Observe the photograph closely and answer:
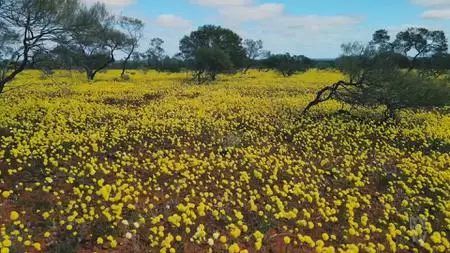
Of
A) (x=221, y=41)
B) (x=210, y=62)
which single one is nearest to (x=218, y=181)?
(x=210, y=62)

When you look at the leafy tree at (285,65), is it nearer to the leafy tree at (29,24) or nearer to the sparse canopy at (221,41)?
the sparse canopy at (221,41)

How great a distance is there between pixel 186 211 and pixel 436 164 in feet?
29.0

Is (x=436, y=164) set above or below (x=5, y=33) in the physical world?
below

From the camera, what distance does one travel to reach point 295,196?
1070 centimetres

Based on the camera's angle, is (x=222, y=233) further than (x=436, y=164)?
No

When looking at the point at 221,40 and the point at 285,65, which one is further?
the point at 285,65

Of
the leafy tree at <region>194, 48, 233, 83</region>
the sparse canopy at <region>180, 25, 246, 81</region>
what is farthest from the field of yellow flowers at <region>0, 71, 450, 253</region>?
the sparse canopy at <region>180, 25, 246, 81</region>

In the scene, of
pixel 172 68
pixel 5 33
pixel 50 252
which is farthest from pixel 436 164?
pixel 172 68

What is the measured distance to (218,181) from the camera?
11336 millimetres

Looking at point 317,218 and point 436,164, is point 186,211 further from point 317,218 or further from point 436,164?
point 436,164

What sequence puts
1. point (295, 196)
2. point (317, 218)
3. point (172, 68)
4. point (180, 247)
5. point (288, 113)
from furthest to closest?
point (172, 68) < point (288, 113) < point (295, 196) < point (317, 218) < point (180, 247)

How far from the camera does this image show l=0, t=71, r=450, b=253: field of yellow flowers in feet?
26.8

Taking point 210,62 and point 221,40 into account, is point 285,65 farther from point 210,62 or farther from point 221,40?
point 210,62

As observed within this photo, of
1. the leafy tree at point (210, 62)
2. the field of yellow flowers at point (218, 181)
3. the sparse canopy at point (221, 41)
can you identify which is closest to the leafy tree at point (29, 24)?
the field of yellow flowers at point (218, 181)
